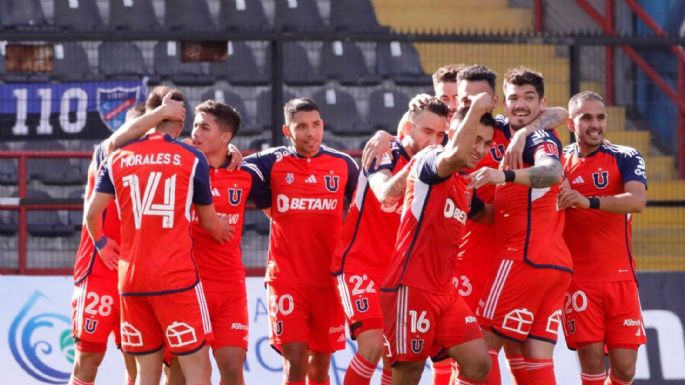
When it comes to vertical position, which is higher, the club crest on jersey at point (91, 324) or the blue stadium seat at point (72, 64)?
the blue stadium seat at point (72, 64)

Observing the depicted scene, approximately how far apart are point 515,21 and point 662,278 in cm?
552

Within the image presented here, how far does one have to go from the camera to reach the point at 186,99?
511 inches

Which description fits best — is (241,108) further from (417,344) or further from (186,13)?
(417,344)

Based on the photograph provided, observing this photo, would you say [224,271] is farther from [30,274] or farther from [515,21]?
[515,21]

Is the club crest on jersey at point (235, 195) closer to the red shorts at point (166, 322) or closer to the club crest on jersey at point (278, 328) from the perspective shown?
the club crest on jersey at point (278, 328)

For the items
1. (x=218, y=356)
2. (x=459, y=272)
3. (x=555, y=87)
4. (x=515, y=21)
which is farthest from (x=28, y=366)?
(x=515, y=21)

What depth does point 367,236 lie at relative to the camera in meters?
8.79

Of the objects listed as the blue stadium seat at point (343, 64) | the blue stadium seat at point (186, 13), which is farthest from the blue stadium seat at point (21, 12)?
the blue stadium seat at point (343, 64)

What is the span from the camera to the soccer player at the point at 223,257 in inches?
349

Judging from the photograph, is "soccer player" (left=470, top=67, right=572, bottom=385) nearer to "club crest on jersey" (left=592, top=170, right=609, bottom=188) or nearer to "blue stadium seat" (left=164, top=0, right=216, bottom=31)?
"club crest on jersey" (left=592, top=170, right=609, bottom=188)

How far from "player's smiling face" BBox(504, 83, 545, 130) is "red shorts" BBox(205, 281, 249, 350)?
7.08 feet

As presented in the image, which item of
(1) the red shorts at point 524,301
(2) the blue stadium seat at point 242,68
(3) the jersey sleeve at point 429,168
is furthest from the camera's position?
(2) the blue stadium seat at point 242,68

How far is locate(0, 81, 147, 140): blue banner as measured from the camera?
39.9 feet

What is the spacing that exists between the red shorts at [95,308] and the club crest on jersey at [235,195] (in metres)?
0.93
